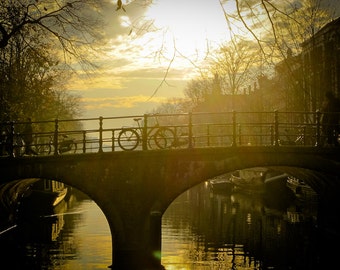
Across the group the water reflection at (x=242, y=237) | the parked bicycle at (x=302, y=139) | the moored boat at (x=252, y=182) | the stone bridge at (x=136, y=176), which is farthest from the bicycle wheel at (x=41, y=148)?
the moored boat at (x=252, y=182)

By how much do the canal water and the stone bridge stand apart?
45.7 inches

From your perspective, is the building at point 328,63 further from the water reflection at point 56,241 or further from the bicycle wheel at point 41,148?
the bicycle wheel at point 41,148

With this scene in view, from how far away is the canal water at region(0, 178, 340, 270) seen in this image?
1406cm

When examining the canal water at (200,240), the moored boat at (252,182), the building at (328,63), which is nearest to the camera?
the canal water at (200,240)

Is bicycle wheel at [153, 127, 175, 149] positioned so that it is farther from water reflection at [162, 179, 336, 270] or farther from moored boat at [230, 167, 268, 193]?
moored boat at [230, 167, 268, 193]

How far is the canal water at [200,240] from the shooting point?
1406 centimetres

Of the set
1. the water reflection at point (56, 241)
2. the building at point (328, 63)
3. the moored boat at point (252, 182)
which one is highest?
the building at point (328, 63)

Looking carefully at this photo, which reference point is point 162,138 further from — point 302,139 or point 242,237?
point 302,139

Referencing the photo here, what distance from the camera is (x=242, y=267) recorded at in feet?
44.2

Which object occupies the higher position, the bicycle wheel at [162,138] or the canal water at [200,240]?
the bicycle wheel at [162,138]

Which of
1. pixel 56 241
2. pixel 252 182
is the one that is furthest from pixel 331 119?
pixel 252 182

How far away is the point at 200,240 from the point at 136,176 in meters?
5.13

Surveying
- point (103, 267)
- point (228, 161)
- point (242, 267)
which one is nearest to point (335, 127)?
point (228, 161)

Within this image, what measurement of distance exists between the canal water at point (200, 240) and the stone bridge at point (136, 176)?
116 cm
